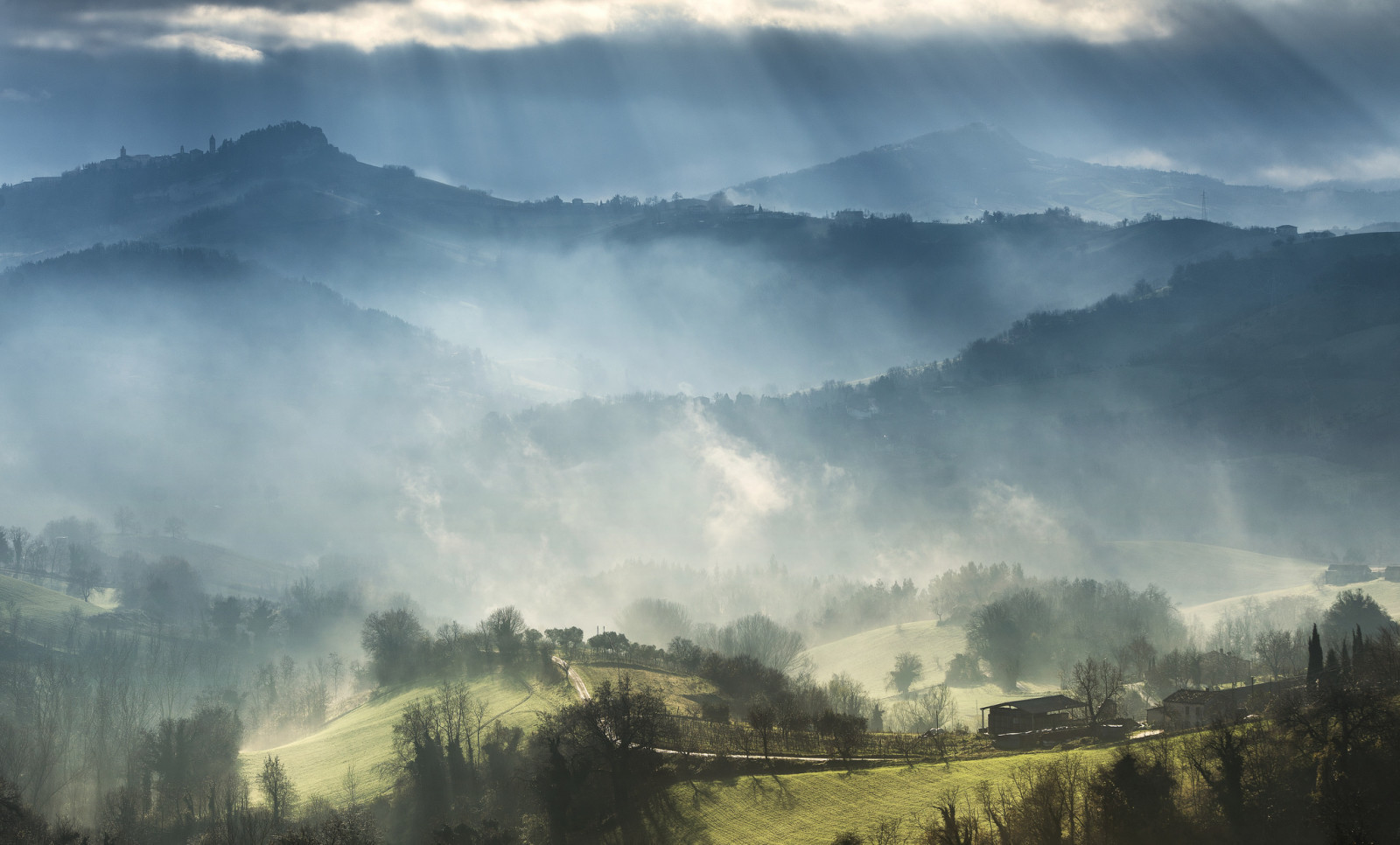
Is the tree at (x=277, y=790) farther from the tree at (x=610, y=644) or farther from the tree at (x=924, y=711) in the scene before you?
the tree at (x=924, y=711)

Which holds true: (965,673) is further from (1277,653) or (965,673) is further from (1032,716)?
(1032,716)

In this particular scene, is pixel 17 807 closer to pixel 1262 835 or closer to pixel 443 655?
pixel 443 655

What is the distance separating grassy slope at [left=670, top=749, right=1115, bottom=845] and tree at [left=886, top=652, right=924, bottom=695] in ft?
327

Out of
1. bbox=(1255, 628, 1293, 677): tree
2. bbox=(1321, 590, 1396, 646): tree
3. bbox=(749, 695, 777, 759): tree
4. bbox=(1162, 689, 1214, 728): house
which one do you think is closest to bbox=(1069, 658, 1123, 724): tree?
bbox=(1162, 689, 1214, 728): house

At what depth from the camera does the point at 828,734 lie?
97.4 meters

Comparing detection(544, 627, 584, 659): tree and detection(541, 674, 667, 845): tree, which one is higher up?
detection(544, 627, 584, 659): tree

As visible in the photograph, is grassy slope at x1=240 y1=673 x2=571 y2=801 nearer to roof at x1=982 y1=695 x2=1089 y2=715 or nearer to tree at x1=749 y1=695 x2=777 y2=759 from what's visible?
tree at x1=749 y1=695 x2=777 y2=759

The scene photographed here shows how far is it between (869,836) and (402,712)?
86.9 meters

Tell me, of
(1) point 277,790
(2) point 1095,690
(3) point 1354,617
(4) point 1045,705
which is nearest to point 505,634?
(1) point 277,790

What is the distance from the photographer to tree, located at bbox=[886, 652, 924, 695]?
18150cm

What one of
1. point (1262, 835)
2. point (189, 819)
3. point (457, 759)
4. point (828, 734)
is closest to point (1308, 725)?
point (1262, 835)

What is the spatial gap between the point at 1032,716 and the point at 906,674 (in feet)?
274

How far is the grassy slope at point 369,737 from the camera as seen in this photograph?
11981cm

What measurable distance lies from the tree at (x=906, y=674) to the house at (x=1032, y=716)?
74.4 m
